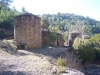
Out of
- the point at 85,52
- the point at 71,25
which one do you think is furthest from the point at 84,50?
the point at 71,25

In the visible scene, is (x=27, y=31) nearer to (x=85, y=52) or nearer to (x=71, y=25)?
(x=85, y=52)

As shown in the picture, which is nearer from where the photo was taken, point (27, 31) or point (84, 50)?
point (84, 50)

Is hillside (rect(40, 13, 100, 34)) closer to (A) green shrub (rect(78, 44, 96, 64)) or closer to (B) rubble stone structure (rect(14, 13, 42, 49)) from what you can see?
(B) rubble stone structure (rect(14, 13, 42, 49))

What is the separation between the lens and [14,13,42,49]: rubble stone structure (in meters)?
18.9

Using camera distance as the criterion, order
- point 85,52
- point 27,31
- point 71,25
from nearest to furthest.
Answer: point 85,52
point 27,31
point 71,25

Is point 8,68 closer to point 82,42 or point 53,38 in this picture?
point 82,42

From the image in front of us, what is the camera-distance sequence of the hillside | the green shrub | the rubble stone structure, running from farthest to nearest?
the hillside, the rubble stone structure, the green shrub

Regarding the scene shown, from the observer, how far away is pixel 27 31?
19.0 metres

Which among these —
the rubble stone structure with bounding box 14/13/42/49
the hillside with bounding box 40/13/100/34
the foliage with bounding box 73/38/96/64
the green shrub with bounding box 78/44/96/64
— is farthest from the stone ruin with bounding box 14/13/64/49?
the hillside with bounding box 40/13/100/34

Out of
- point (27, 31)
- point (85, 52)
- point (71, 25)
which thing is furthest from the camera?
point (71, 25)

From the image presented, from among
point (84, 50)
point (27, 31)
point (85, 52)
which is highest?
point (27, 31)

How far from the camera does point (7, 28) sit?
35.5m

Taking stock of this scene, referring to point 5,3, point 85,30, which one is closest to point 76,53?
point 5,3

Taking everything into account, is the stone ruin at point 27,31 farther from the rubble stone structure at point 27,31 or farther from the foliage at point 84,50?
the foliage at point 84,50
